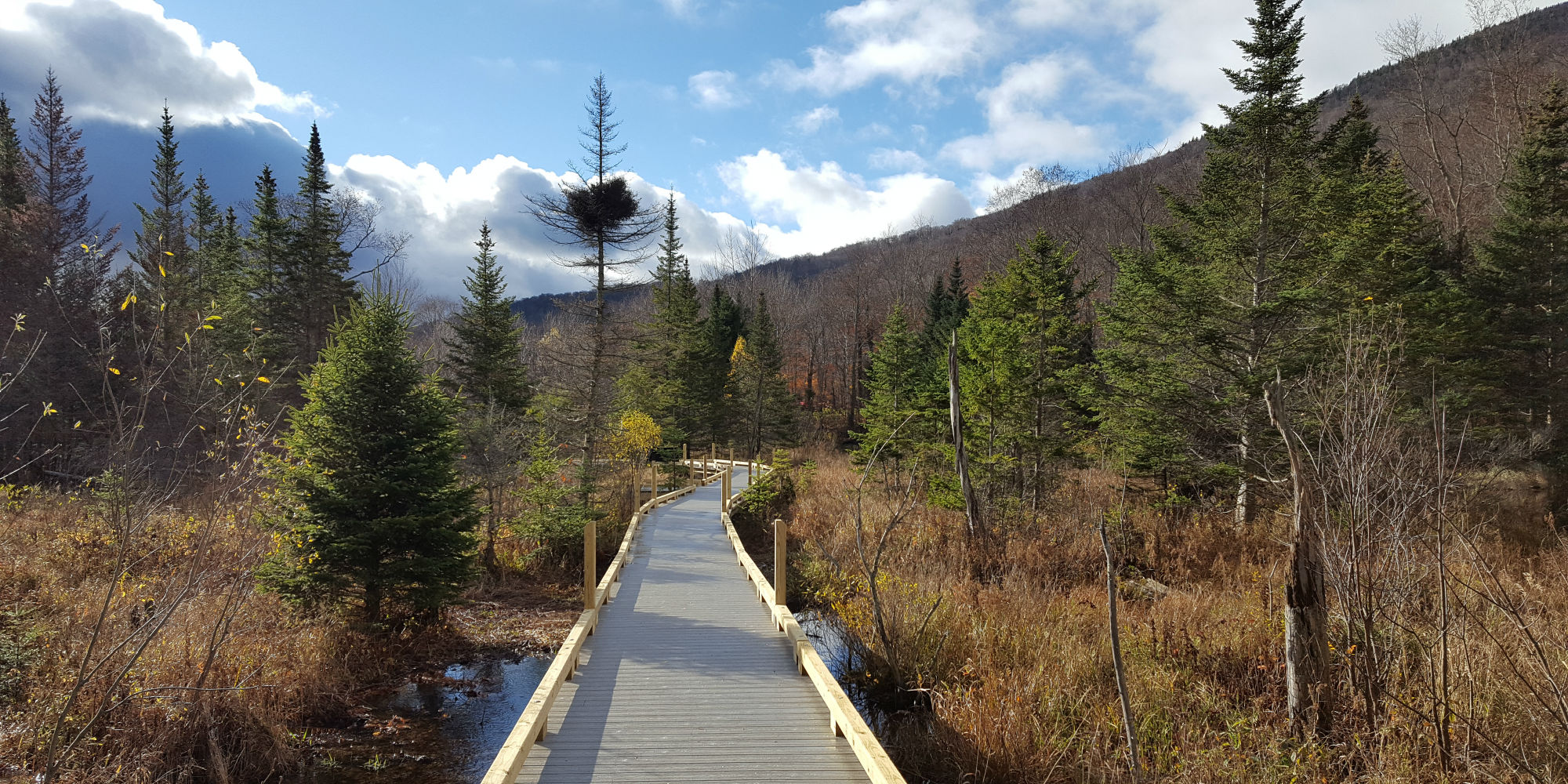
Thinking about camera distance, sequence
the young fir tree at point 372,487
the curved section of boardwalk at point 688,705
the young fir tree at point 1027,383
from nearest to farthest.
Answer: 1. the curved section of boardwalk at point 688,705
2. the young fir tree at point 372,487
3. the young fir tree at point 1027,383

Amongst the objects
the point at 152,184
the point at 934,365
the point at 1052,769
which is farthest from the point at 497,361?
the point at 1052,769

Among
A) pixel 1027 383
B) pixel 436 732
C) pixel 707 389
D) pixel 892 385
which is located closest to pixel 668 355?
pixel 707 389

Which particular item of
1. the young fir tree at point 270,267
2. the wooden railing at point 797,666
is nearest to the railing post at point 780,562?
the wooden railing at point 797,666

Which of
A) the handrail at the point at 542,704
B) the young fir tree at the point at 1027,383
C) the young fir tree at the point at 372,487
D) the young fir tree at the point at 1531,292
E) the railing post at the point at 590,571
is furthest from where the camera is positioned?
the young fir tree at the point at 1531,292

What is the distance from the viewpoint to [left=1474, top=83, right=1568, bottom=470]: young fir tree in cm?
1661

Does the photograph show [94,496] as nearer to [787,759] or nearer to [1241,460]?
[787,759]

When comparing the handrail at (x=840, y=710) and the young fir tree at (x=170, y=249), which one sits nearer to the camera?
the handrail at (x=840, y=710)

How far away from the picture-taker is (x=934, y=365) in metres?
25.4

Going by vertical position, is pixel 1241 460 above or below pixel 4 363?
below

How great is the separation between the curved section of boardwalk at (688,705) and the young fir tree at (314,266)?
25.3 metres

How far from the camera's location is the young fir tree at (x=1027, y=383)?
15.0 m

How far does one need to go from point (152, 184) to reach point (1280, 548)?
41.3 m

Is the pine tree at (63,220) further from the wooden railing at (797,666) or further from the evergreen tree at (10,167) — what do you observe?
the wooden railing at (797,666)

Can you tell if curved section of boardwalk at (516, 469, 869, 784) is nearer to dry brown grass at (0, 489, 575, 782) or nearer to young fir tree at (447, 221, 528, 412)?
dry brown grass at (0, 489, 575, 782)
